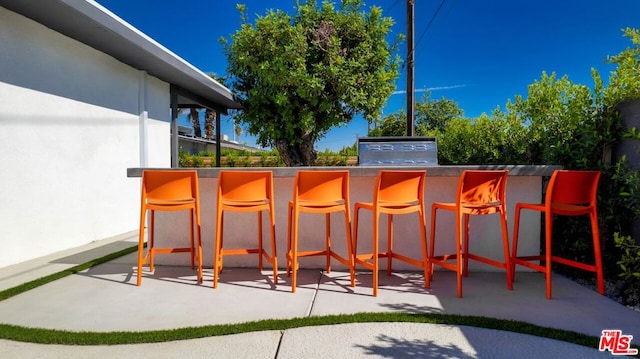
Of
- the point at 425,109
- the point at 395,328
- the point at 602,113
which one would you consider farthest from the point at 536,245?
the point at 425,109

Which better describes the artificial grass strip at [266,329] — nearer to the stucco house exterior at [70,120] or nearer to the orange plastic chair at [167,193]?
the orange plastic chair at [167,193]

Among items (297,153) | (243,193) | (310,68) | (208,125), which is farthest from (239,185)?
(208,125)

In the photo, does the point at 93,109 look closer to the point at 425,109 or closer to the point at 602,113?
the point at 602,113

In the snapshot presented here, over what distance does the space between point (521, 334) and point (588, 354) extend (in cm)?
34

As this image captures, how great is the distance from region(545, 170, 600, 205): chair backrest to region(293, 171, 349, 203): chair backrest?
1.72 meters

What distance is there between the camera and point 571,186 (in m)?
2.99

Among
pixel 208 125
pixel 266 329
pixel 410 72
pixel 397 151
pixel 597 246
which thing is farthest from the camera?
pixel 208 125

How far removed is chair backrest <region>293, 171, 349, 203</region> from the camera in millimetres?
3053

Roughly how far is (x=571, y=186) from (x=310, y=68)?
872 cm

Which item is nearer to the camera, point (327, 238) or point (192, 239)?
point (327, 238)

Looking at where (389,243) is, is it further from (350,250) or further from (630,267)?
(630,267)

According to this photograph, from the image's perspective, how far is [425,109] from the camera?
91.1 feet

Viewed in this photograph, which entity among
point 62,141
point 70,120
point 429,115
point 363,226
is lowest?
point 363,226

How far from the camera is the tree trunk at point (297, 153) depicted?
12248mm
